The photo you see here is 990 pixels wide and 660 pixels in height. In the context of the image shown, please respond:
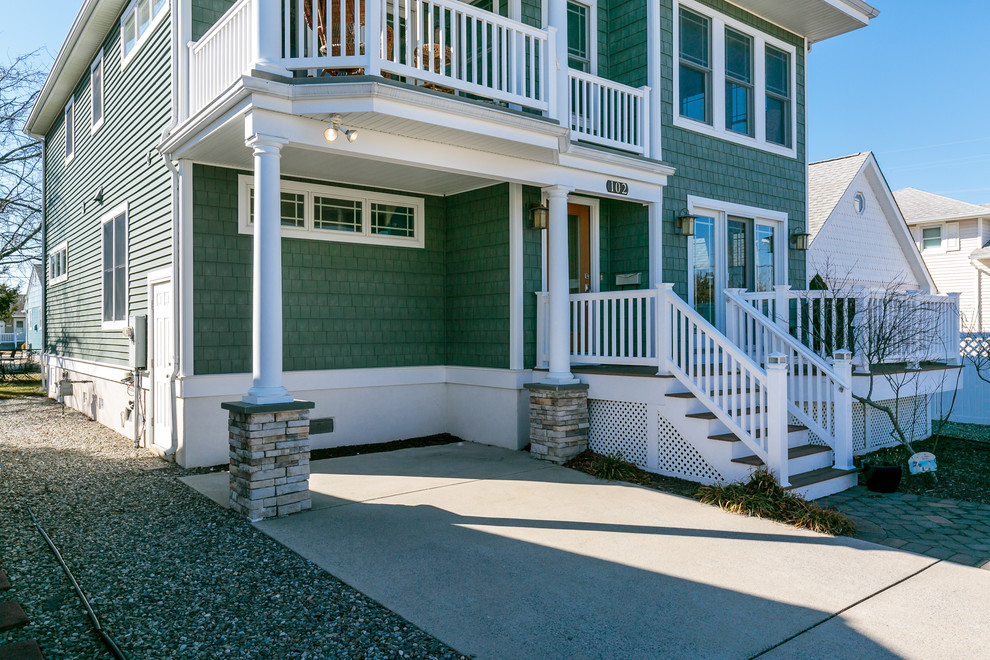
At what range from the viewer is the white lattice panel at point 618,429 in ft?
23.8

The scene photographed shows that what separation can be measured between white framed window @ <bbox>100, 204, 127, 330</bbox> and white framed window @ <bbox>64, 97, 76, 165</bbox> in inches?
154

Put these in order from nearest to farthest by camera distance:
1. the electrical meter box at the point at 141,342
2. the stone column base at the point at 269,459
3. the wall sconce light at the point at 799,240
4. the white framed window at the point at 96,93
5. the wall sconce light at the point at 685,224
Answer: the stone column base at the point at 269,459
the electrical meter box at the point at 141,342
the wall sconce light at the point at 685,224
the wall sconce light at the point at 799,240
the white framed window at the point at 96,93

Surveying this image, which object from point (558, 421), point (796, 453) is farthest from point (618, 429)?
point (796, 453)

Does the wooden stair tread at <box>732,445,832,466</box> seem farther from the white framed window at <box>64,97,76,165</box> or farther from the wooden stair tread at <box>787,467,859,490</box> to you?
the white framed window at <box>64,97,76,165</box>

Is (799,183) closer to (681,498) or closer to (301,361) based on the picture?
(681,498)

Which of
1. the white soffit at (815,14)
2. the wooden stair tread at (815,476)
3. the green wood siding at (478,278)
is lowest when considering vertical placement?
the wooden stair tread at (815,476)

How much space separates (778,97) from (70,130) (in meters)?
13.9

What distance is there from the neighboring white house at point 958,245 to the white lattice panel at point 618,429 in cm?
1843

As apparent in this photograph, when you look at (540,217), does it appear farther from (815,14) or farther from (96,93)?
(96,93)

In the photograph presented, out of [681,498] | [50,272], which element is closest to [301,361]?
[681,498]

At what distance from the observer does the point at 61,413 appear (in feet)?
40.3

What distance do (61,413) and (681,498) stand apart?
1157cm

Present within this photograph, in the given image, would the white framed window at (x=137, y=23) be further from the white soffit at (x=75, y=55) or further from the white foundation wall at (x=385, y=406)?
the white foundation wall at (x=385, y=406)

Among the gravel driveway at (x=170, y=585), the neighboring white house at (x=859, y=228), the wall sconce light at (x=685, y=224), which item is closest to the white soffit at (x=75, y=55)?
the gravel driveway at (x=170, y=585)
